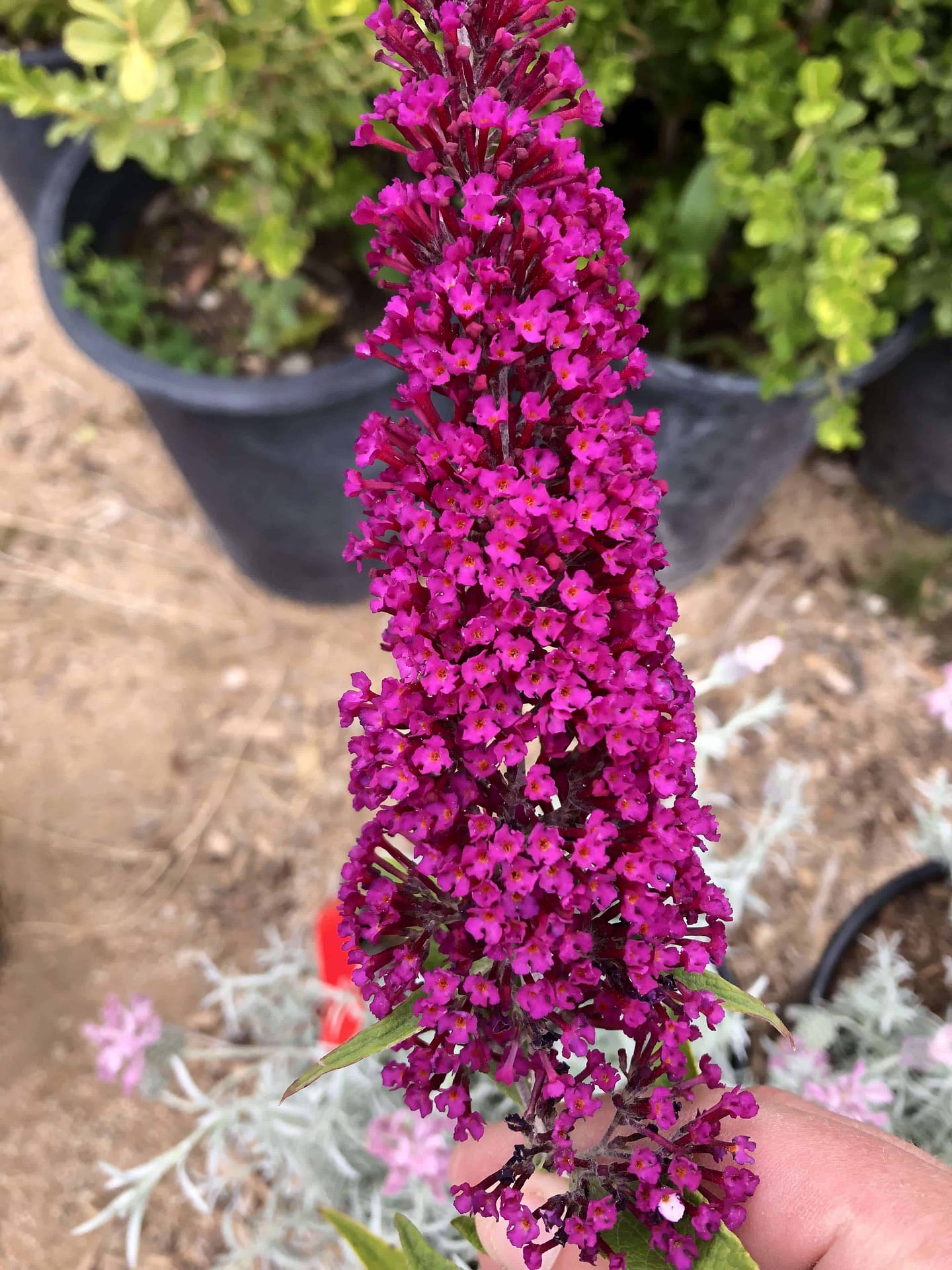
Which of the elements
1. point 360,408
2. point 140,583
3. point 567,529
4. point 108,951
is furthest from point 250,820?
point 567,529

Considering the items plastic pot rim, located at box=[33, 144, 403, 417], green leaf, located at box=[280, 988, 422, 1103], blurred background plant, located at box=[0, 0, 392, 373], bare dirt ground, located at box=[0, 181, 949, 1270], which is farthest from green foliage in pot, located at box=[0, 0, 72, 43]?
green leaf, located at box=[280, 988, 422, 1103]

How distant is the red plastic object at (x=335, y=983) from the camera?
1503mm

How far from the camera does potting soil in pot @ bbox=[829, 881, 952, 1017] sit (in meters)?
1.59

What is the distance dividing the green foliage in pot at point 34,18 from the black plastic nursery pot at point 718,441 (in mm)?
1338

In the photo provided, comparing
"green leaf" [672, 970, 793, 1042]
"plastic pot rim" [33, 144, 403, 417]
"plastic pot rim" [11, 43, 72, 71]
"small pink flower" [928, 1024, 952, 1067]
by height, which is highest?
"green leaf" [672, 970, 793, 1042]

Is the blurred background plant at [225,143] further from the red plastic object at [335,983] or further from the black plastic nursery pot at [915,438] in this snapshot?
the black plastic nursery pot at [915,438]

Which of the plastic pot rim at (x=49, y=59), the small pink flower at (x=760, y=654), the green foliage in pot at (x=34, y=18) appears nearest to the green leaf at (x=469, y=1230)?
the small pink flower at (x=760, y=654)

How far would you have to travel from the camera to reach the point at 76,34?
1.28 metres

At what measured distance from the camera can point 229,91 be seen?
1.53 metres

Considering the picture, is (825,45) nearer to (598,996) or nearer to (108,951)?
(598,996)

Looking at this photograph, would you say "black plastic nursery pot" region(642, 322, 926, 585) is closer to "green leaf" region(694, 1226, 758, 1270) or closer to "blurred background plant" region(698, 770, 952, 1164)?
"blurred background plant" region(698, 770, 952, 1164)

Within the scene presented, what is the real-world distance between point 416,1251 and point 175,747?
65.9 inches

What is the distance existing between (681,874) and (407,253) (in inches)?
20.4

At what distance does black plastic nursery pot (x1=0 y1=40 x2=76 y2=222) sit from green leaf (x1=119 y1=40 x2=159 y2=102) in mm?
1439
